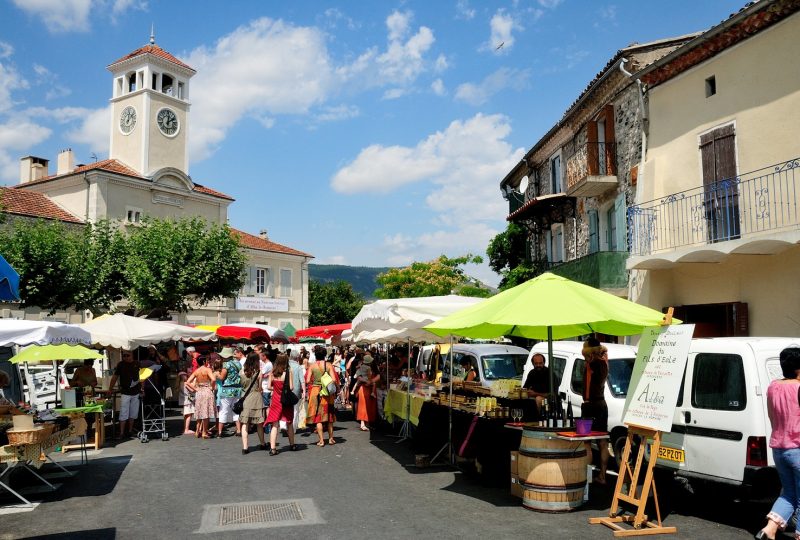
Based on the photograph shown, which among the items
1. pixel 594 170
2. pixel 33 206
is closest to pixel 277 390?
pixel 594 170

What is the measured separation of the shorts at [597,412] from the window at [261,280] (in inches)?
1425

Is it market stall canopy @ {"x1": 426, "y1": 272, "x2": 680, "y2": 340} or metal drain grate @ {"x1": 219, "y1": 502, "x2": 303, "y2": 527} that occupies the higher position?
market stall canopy @ {"x1": 426, "y1": 272, "x2": 680, "y2": 340}

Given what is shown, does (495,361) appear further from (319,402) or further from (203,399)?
(203,399)

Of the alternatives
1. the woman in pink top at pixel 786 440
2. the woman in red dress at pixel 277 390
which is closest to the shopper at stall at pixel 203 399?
the woman in red dress at pixel 277 390

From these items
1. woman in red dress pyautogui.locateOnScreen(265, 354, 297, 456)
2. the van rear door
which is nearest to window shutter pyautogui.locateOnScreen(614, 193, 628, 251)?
woman in red dress pyautogui.locateOnScreen(265, 354, 297, 456)

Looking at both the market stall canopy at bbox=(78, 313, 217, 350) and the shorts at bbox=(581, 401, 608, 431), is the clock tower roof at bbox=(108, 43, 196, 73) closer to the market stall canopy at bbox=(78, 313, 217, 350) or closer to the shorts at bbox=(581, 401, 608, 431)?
the market stall canopy at bbox=(78, 313, 217, 350)

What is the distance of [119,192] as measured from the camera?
1340 inches

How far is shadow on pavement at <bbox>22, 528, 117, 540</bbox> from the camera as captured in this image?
20.9 feet

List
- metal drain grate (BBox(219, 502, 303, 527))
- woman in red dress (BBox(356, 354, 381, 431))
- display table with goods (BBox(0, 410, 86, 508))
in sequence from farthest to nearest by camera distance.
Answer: woman in red dress (BBox(356, 354, 381, 431)), display table with goods (BBox(0, 410, 86, 508)), metal drain grate (BBox(219, 502, 303, 527))

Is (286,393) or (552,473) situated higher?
(286,393)

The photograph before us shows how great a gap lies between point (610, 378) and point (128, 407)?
Answer: 974cm

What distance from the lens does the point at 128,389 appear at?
13508 mm

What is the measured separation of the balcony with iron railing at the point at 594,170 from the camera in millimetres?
18203

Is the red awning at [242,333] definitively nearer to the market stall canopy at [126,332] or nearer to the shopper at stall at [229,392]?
the market stall canopy at [126,332]
